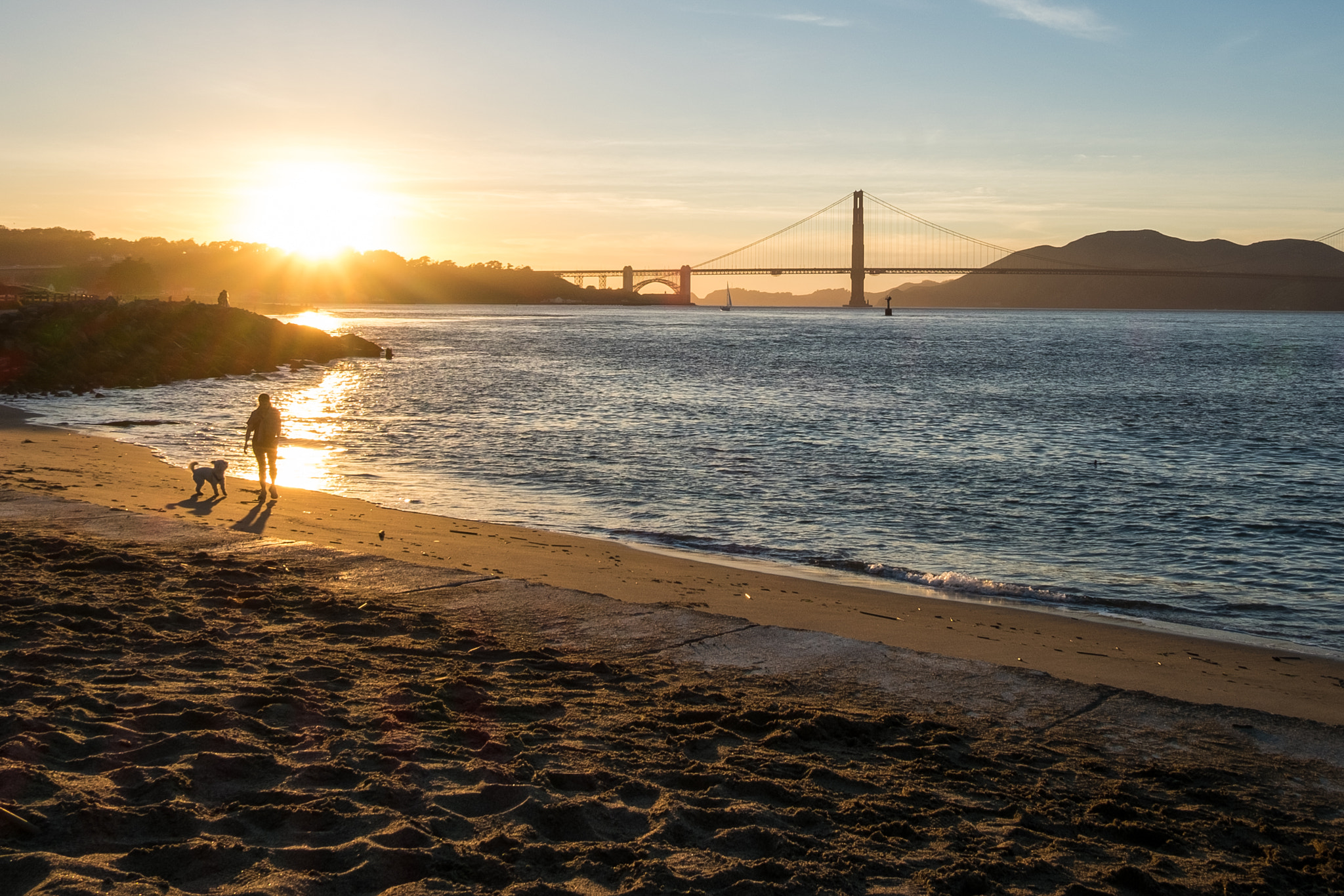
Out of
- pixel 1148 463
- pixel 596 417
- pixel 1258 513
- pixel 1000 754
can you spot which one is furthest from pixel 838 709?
pixel 596 417

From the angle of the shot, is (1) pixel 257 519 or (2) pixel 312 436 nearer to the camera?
(1) pixel 257 519

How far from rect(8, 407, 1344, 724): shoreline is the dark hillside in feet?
68.2

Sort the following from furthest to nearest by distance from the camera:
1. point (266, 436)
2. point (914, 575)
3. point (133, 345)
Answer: point (133, 345) → point (266, 436) → point (914, 575)

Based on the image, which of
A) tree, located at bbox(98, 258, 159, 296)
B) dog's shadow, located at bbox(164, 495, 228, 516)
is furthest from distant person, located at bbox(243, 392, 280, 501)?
tree, located at bbox(98, 258, 159, 296)

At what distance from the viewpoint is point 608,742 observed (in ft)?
15.3

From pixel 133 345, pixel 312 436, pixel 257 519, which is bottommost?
pixel 257 519

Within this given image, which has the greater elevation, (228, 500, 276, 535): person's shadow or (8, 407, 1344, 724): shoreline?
(228, 500, 276, 535): person's shadow

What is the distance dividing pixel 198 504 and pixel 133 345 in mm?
29019

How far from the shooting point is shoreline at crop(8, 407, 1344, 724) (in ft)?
22.0

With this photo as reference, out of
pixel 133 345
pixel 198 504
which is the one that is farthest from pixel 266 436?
pixel 133 345

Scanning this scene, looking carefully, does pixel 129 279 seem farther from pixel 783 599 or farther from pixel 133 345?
pixel 783 599

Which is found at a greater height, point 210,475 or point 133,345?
point 133,345

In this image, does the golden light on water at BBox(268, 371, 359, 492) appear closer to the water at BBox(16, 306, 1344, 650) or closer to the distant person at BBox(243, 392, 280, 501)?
the water at BBox(16, 306, 1344, 650)

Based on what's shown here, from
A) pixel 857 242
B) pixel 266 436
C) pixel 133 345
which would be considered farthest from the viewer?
pixel 857 242
